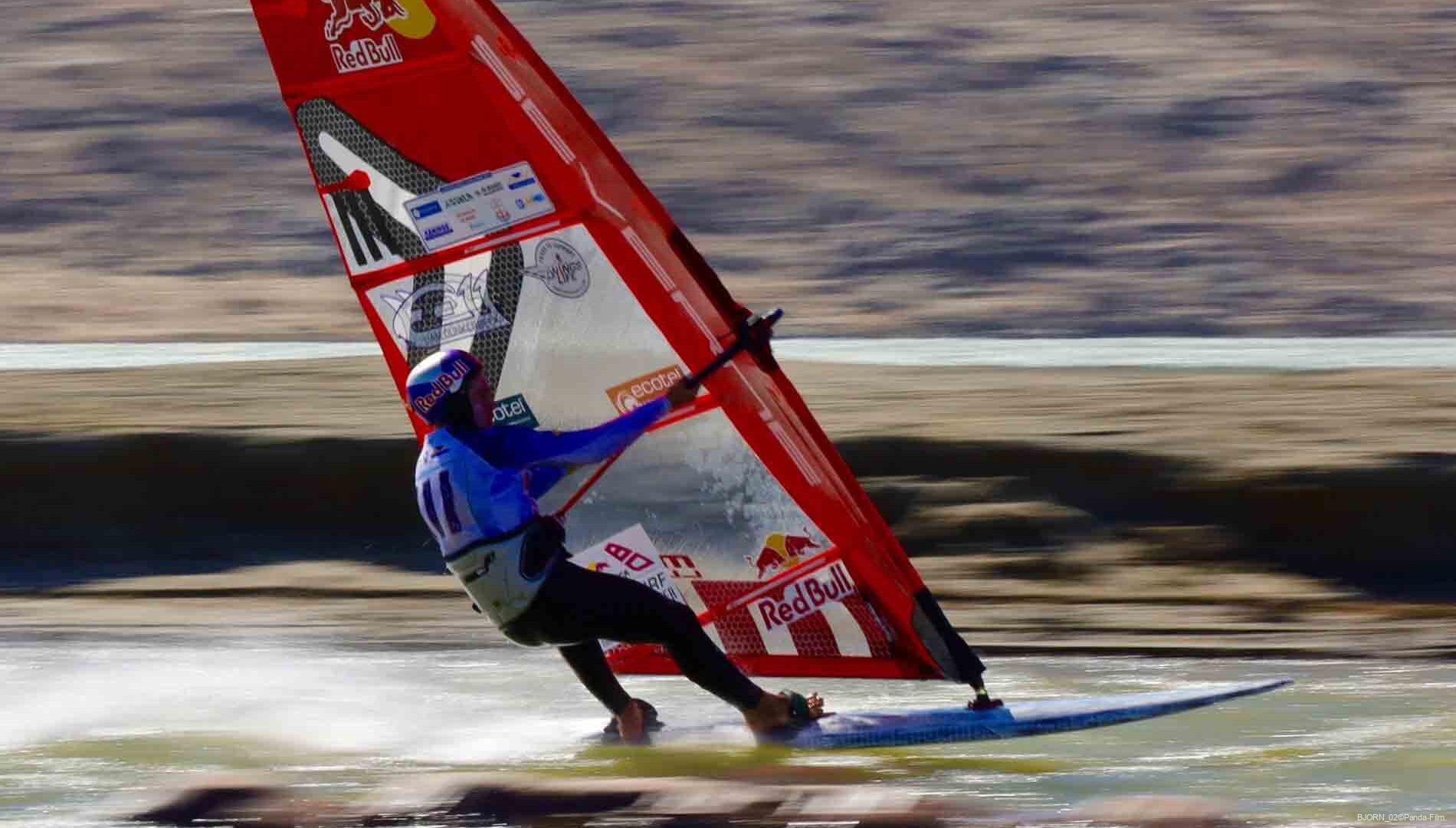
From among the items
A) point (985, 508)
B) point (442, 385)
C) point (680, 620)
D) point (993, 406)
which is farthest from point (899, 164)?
point (442, 385)

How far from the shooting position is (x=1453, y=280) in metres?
19.7

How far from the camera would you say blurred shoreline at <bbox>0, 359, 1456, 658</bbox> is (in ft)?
34.1

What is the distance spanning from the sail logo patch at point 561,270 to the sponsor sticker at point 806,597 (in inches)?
46.8

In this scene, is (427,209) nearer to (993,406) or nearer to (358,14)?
(358,14)

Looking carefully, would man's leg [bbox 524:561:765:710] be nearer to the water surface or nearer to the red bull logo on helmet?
the water surface

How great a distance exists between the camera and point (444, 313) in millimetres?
7457

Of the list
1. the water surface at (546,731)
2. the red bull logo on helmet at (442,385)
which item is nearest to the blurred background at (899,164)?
the water surface at (546,731)

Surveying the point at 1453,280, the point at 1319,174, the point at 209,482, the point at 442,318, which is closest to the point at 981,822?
the point at 442,318

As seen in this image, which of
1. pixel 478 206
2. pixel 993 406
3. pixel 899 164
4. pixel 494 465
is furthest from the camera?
pixel 899 164

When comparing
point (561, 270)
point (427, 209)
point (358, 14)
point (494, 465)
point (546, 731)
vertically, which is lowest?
point (546, 731)

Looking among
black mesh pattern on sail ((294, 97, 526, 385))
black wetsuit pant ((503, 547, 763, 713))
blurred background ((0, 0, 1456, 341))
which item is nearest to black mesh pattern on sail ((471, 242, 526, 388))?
black mesh pattern on sail ((294, 97, 526, 385))

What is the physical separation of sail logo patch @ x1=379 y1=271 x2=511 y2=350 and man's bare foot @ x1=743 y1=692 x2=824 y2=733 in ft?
4.82

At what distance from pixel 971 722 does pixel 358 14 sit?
9.91 ft

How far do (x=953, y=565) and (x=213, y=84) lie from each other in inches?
704
